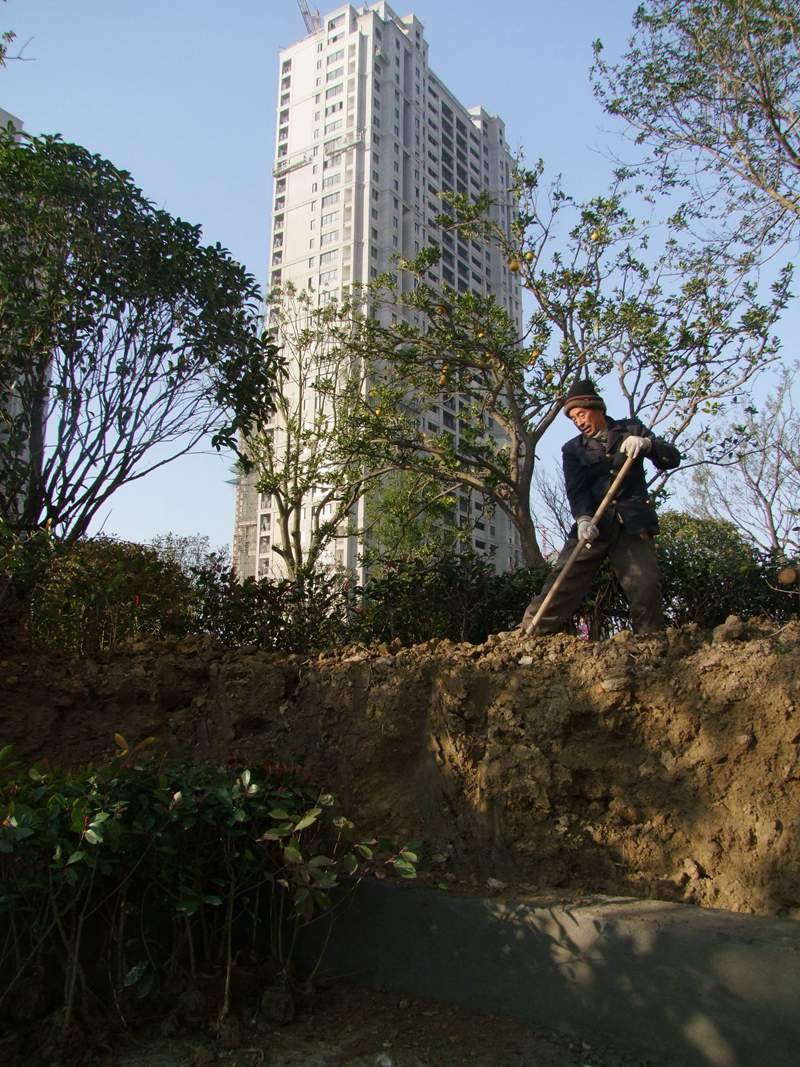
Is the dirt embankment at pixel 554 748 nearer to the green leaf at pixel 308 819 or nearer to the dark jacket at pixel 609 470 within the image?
the green leaf at pixel 308 819

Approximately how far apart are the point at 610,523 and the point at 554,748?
6.11 ft

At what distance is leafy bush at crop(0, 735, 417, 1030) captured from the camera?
91.8 inches

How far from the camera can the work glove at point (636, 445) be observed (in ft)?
14.3

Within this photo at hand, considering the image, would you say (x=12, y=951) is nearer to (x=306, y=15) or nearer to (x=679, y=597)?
(x=679, y=597)

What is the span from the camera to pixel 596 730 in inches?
113

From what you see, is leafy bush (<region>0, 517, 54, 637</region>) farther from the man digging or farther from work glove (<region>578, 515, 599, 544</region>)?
work glove (<region>578, 515, 599, 544</region>)

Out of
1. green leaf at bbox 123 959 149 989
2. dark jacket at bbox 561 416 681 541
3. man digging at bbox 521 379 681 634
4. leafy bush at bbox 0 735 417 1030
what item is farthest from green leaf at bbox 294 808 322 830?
dark jacket at bbox 561 416 681 541

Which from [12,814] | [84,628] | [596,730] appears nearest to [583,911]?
[596,730]

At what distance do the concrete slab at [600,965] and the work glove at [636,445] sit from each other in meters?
2.57

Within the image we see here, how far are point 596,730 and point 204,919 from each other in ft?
5.00

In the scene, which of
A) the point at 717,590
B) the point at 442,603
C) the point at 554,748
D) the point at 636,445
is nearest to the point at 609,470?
the point at 636,445

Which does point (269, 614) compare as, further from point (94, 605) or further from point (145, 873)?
point (145, 873)

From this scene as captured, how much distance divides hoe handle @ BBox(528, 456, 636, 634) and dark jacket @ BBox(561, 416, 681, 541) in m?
0.11

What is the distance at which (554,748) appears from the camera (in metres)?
2.90
